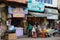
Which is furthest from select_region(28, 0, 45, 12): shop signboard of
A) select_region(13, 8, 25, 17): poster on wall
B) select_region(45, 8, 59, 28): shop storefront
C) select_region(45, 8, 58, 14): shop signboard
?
select_region(13, 8, 25, 17): poster on wall

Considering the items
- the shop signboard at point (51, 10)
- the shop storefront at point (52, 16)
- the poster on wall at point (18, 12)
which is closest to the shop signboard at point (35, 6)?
the shop signboard at point (51, 10)

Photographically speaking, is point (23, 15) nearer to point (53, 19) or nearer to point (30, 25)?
point (30, 25)

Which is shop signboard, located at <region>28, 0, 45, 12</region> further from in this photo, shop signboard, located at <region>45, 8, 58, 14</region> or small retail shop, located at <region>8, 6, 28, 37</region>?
small retail shop, located at <region>8, 6, 28, 37</region>

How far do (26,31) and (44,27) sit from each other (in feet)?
7.83

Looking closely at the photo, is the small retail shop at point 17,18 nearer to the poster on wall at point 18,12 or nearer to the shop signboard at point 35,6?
the poster on wall at point 18,12

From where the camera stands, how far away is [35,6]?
21.6 m

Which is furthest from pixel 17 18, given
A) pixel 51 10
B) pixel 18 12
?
pixel 51 10

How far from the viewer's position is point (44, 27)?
22.4 meters

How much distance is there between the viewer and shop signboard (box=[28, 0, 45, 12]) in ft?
69.5

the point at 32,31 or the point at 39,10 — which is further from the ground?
the point at 39,10

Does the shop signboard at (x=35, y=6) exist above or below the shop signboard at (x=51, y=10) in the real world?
above

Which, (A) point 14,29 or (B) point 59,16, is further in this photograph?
(B) point 59,16

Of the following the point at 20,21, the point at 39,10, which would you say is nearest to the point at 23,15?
the point at 20,21

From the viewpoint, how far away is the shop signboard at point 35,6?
69.5 ft
